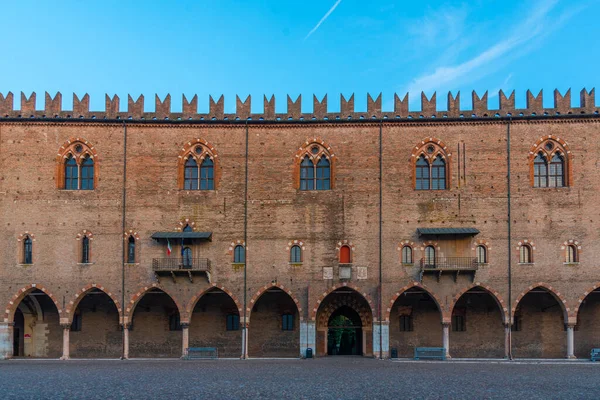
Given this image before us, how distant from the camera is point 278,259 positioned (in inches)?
1451

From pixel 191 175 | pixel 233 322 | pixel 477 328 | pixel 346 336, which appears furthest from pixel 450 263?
pixel 191 175

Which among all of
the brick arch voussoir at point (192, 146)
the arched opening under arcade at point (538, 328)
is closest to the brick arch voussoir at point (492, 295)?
the arched opening under arcade at point (538, 328)

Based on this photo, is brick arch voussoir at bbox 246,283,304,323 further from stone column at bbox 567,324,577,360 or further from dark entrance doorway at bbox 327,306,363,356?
stone column at bbox 567,324,577,360

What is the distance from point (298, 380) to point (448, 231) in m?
14.8

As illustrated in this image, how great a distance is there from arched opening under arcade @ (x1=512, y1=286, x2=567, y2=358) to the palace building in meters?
0.10

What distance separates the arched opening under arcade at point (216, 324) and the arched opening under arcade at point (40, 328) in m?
7.35

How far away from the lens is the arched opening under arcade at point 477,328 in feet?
124

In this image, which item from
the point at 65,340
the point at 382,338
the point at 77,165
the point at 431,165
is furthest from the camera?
the point at 77,165

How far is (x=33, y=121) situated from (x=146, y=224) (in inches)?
323

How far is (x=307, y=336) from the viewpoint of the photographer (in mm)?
36125

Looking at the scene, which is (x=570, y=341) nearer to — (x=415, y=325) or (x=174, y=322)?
(x=415, y=325)

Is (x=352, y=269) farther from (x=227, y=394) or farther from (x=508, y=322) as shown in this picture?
(x=227, y=394)

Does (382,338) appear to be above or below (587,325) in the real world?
below

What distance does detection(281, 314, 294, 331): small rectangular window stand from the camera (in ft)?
127
